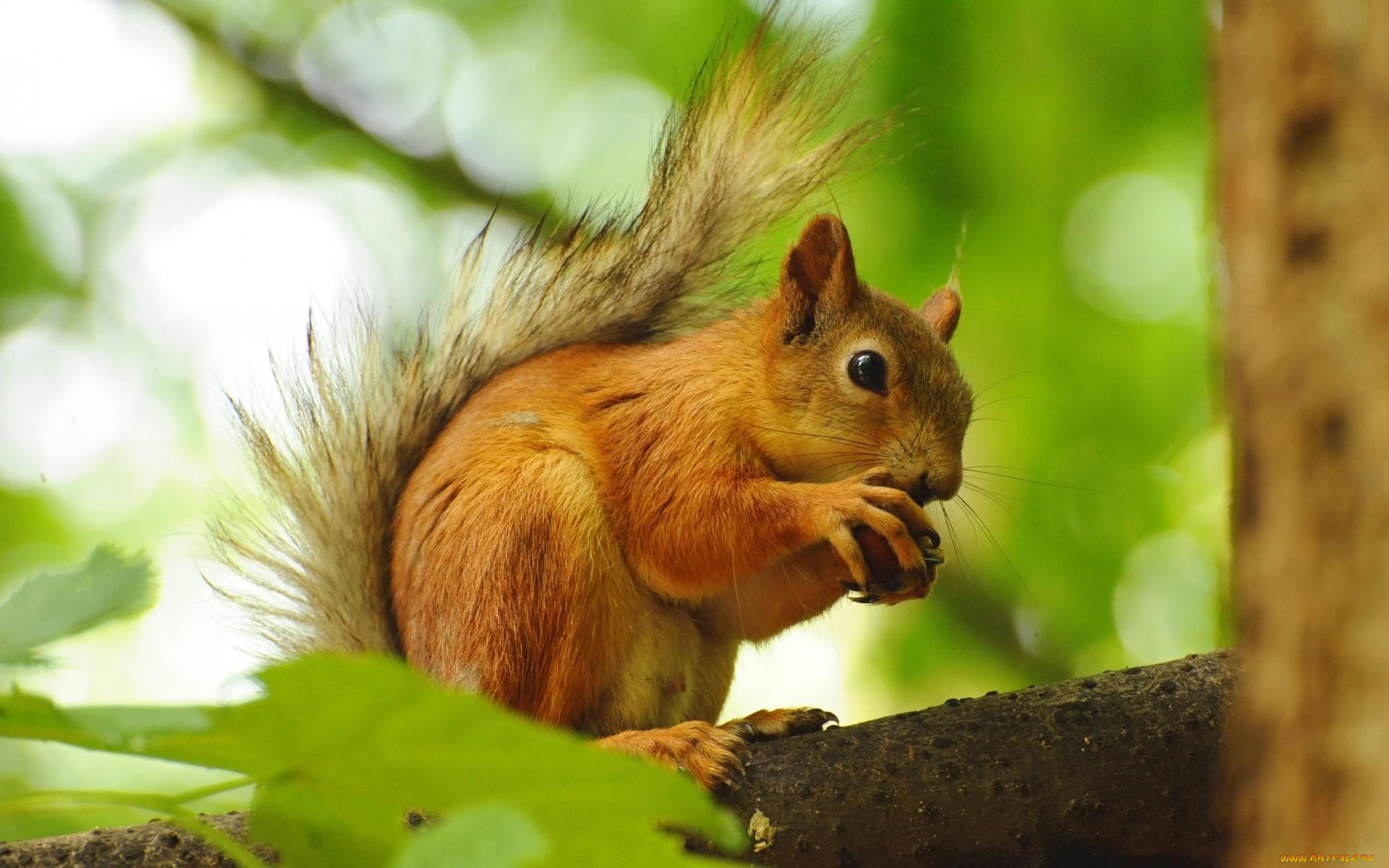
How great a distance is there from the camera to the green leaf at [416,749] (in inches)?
23.3

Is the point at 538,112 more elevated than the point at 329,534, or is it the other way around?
the point at 538,112

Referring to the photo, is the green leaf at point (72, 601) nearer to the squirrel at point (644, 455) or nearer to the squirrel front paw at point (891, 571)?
the squirrel at point (644, 455)

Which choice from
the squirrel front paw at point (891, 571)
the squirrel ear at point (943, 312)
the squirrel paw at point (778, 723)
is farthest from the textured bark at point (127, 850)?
the squirrel ear at point (943, 312)

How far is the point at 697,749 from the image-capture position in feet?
6.21

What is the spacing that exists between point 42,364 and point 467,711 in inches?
176

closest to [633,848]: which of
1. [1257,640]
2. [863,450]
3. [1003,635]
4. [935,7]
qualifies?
[1257,640]

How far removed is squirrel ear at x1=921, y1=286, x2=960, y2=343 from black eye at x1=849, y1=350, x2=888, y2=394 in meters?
0.28

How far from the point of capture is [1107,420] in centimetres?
348

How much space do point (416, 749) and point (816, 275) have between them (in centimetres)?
210

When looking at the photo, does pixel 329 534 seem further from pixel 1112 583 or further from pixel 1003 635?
pixel 1112 583

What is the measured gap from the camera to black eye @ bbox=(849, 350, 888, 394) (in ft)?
8.08

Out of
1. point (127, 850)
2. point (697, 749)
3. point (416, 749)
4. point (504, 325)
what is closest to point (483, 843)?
point (416, 749)

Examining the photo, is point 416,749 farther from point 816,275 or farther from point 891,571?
point 816,275

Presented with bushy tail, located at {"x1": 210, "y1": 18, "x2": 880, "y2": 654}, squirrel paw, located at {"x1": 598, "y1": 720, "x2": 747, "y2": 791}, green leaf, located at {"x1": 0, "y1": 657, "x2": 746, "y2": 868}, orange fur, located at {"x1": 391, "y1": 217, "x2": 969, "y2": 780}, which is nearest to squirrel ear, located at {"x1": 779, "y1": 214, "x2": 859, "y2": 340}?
orange fur, located at {"x1": 391, "y1": 217, "x2": 969, "y2": 780}
